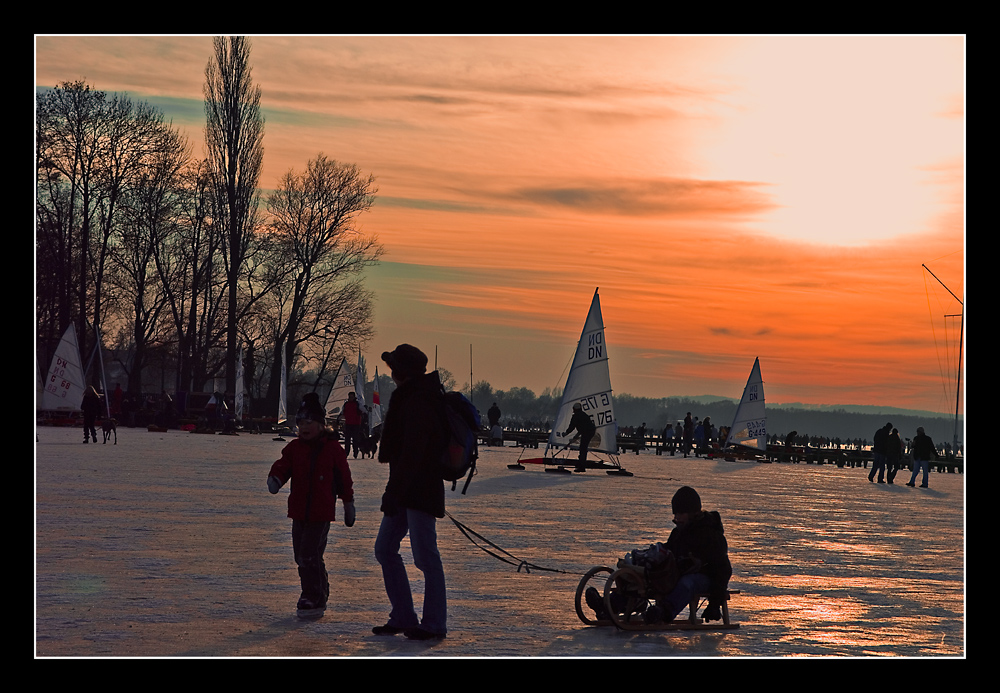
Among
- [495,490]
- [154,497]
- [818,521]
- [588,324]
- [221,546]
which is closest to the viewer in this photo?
[221,546]

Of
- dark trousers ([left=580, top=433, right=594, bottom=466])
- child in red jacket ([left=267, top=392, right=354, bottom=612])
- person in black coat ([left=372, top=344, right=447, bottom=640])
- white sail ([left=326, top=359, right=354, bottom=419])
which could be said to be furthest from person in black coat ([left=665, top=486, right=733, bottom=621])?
white sail ([left=326, top=359, right=354, bottom=419])

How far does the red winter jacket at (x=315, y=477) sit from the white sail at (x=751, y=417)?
132ft

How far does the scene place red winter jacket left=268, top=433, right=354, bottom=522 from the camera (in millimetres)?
7906

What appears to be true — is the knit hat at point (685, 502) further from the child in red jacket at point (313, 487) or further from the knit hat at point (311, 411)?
the knit hat at point (311, 411)

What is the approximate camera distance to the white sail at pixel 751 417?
154 feet

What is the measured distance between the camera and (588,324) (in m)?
32.6

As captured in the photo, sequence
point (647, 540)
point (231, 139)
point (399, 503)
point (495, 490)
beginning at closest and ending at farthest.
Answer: point (399, 503)
point (647, 540)
point (495, 490)
point (231, 139)

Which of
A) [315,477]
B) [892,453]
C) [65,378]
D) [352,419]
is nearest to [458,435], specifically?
[315,477]

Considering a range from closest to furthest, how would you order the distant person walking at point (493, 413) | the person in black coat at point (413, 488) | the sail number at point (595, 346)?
the person in black coat at point (413, 488)
the sail number at point (595, 346)
the distant person walking at point (493, 413)

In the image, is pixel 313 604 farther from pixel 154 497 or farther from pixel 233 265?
pixel 233 265

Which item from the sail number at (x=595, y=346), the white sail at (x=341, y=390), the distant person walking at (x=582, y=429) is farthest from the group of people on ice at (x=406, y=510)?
the white sail at (x=341, y=390)

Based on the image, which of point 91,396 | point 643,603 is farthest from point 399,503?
point 91,396

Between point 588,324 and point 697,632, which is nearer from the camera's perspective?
point 697,632

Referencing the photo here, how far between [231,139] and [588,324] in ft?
97.7
